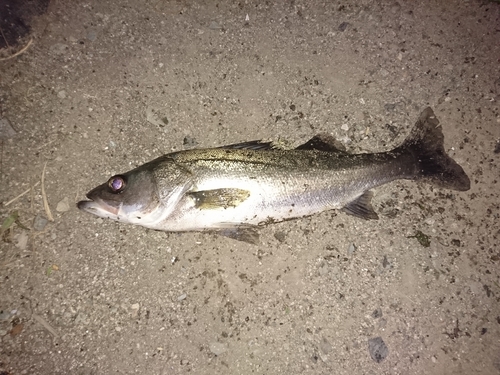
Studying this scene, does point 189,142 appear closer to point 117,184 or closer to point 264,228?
point 117,184

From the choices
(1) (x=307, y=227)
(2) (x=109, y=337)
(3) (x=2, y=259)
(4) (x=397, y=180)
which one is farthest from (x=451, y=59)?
(3) (x=2, y=259)

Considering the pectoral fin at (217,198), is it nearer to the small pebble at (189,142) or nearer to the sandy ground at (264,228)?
the sandy ground at (264,228)

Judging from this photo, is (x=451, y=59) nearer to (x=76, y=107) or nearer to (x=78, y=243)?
(x=76, y=107)

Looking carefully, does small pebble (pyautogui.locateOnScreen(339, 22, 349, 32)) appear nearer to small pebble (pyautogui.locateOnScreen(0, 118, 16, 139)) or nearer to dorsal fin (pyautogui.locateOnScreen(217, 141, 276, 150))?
dorsal fin (pyautogui.locateOnScreen(217, 141, 276, 150))

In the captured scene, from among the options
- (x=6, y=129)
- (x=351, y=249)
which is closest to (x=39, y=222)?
(x=6, y=129)

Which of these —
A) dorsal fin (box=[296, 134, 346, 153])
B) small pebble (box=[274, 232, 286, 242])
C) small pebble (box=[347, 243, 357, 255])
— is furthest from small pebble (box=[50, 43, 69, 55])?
small pebble (box=[347, 243, 357, 255])

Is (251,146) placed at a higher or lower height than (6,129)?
higher
